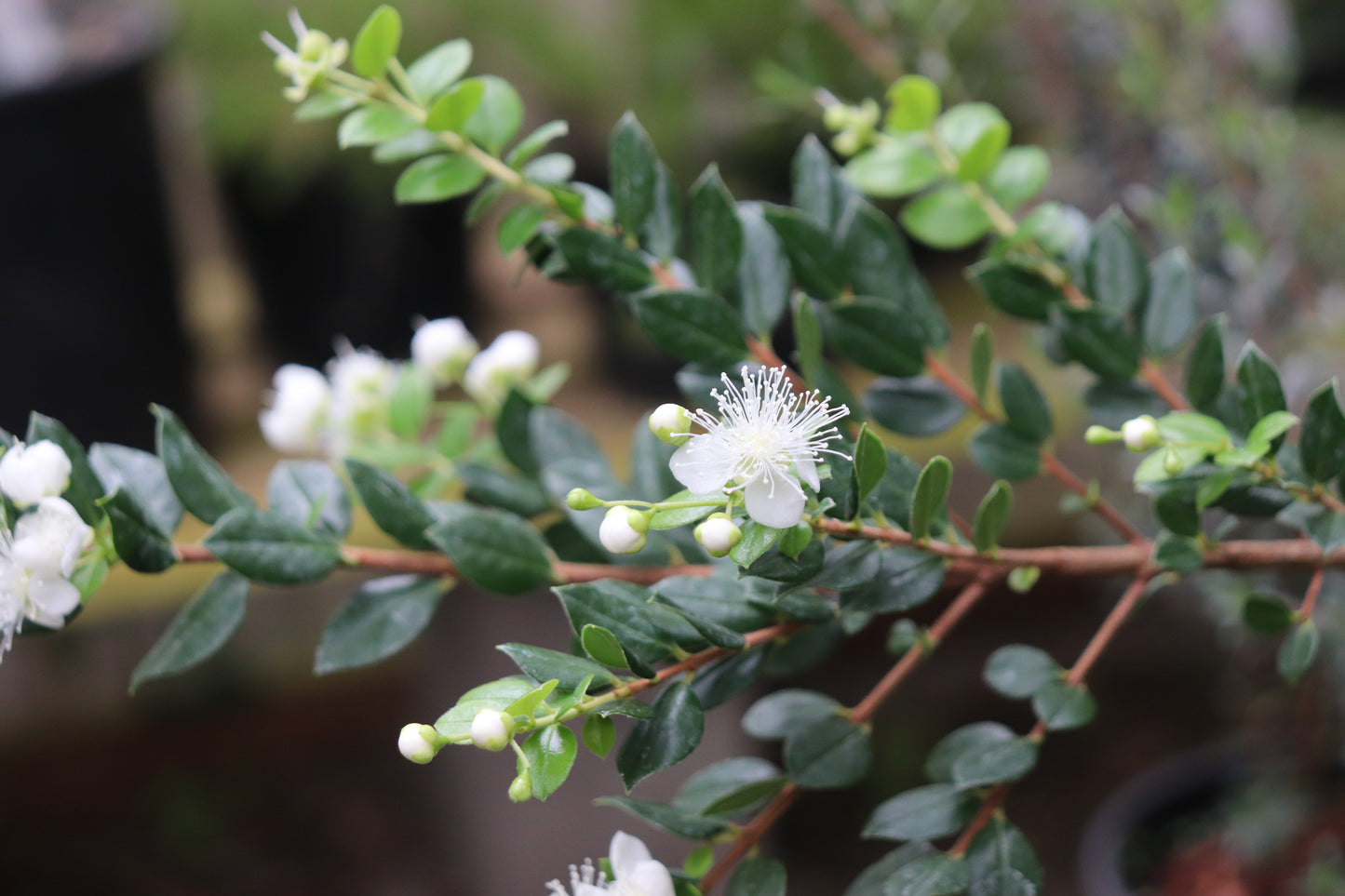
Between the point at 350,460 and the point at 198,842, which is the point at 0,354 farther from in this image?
the point at 350,460

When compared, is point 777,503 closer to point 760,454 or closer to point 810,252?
point 760,454

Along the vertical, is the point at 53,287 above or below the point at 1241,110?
below

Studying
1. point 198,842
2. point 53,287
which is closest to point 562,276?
point 53,287

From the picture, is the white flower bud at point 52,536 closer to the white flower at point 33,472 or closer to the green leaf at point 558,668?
the white flower at point 33,472

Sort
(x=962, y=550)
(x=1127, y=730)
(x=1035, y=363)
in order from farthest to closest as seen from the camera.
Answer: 1. (x=1127, y=730)
2. (x=1035, y=363)
3. (x=962, y=550)

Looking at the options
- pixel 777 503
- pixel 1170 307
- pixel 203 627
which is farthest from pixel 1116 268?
pixel 203 627

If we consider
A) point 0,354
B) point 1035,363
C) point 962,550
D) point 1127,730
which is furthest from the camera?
point 1127,730
